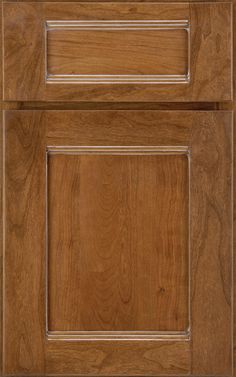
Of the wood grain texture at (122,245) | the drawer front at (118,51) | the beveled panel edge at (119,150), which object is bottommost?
the wood grain texture at (122,245)

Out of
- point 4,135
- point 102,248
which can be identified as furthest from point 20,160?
point 102,248

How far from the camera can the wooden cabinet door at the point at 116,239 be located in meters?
0.91

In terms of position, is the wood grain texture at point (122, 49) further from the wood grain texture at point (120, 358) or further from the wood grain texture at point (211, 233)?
the wood grain texture at point (120, 358)

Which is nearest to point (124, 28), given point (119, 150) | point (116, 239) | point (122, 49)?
point (122, 49)

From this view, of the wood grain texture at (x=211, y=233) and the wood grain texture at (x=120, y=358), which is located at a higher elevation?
the wood grain texture at (x=211, y=233)

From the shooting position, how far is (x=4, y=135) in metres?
0.92

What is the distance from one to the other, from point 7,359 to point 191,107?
1.56ft

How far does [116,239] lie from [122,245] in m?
0.01

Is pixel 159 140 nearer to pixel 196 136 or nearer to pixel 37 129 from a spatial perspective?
pixel 196 136

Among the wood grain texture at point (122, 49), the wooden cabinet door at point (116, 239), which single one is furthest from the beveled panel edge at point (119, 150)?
the wood grain texture at point (122, 49)

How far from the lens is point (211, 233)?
91 cm

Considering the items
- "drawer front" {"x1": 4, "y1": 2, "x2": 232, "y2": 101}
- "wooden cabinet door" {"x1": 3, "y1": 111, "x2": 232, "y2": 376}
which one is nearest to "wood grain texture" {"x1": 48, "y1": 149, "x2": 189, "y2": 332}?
"wooden cabinet door" {"x1": 3, "y1": 111, "x2": 232, "y2": 376}

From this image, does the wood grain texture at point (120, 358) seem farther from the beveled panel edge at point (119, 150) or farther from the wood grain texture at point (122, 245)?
the beveled panel edge at point (119, 150)

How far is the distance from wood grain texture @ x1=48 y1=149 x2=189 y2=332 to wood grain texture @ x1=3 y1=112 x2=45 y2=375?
0.02 metres
